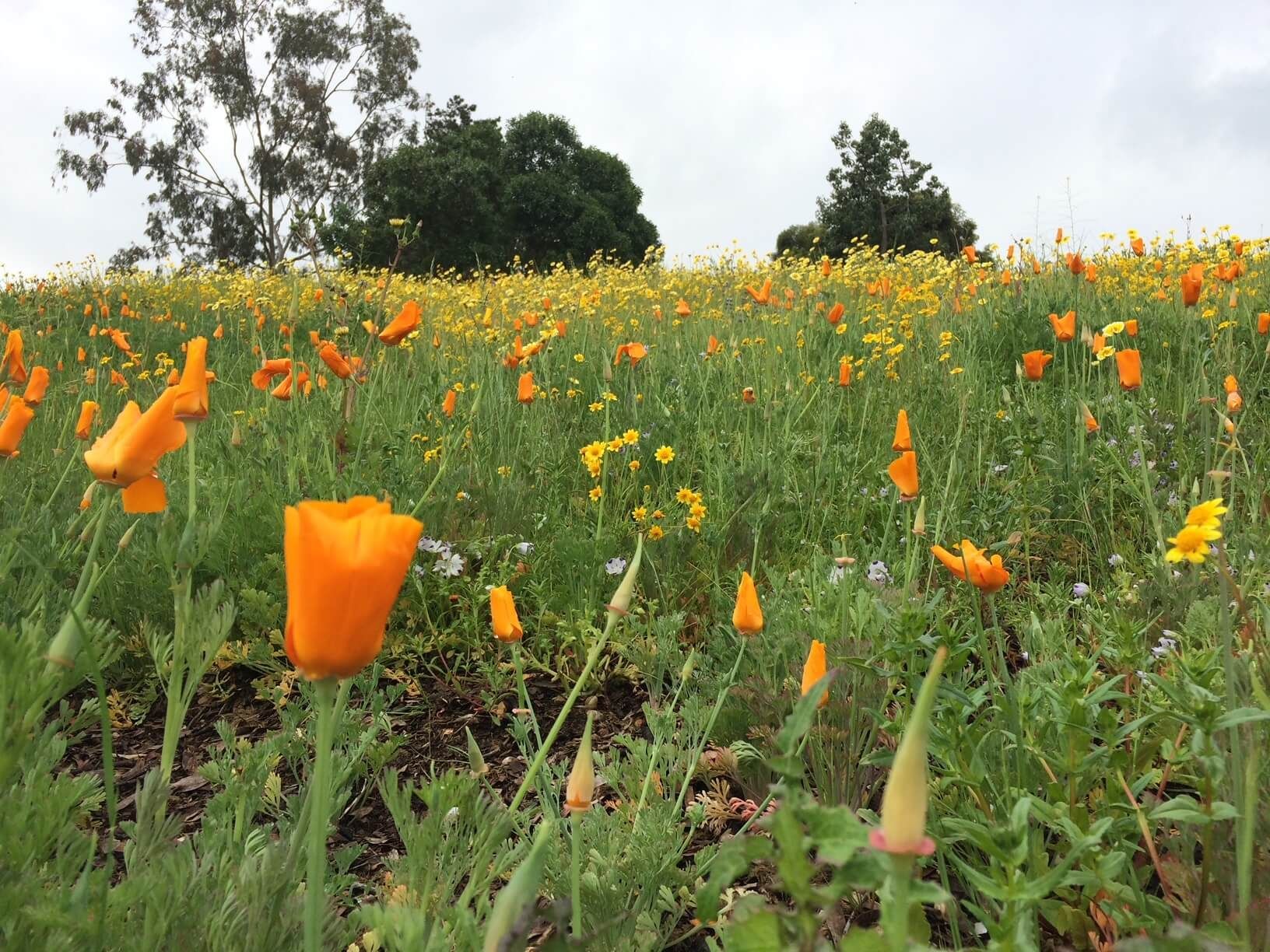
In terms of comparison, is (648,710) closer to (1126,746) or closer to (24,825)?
(1126,746)

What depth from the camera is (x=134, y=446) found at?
3.34 feet

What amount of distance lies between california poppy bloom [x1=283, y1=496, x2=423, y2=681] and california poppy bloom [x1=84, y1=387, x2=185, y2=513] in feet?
1.68

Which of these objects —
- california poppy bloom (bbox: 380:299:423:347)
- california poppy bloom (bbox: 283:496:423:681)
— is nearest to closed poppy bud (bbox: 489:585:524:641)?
california poppy bloom (bbox: 283:496:423:681)

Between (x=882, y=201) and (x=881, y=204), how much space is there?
50 cm

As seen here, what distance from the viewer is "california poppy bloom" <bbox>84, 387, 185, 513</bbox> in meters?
1.02

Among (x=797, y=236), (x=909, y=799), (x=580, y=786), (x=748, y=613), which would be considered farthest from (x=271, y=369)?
(x=797, y=236)

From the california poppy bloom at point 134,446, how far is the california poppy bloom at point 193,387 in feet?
0.48

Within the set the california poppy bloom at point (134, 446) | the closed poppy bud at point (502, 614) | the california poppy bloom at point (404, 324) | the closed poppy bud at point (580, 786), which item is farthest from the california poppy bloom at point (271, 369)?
the closed poppy bud at point (580, 786)

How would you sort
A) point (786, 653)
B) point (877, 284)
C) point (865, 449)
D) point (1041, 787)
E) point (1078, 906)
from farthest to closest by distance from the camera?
point (877, 284)
point (865, 449)
point (786, 653)
point (1041, 787)
point (1078, 906)

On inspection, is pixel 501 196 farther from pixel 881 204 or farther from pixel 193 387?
pixel 193 387

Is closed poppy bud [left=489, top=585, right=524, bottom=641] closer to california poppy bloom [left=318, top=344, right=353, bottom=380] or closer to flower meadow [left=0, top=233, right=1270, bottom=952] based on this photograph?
flower meadow [left=0, top=233, right=1270, bottom=952]

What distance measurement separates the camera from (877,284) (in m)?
4.72

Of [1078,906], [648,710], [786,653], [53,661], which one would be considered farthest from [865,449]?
[53,661]

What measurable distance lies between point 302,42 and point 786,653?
3033cm
